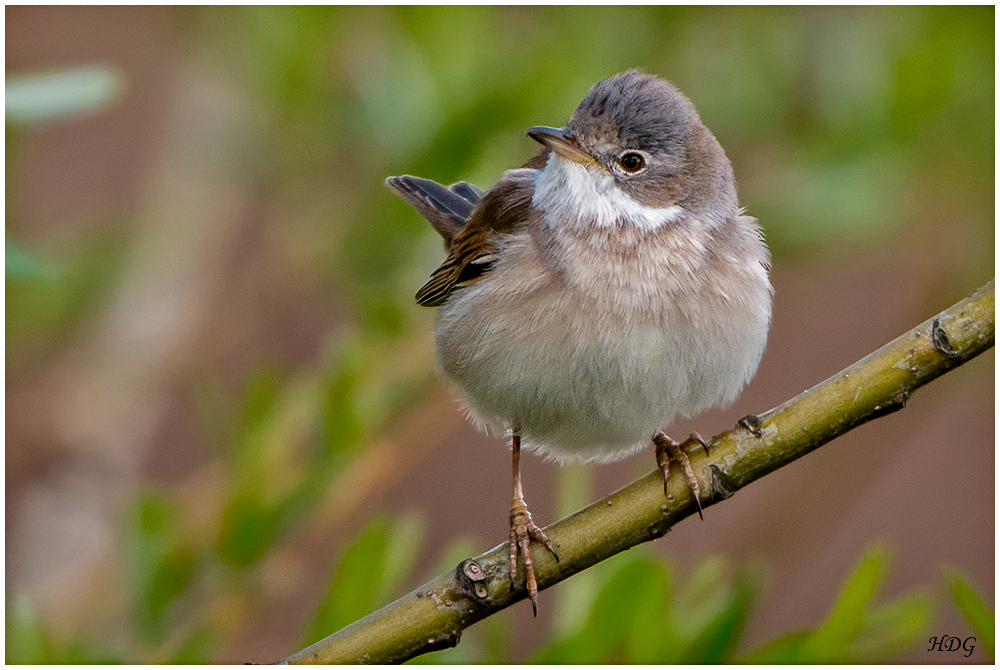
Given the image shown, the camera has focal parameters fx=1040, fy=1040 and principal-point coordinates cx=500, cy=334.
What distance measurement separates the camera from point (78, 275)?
402 cm

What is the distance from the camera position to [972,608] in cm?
224

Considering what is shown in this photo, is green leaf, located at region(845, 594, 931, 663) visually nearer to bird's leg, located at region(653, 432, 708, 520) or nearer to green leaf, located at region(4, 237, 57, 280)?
bird's leg, located at region(653, 432, 708, 520)

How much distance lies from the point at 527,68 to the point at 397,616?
221 cm

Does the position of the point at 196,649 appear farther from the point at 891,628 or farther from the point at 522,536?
the point at 891,628

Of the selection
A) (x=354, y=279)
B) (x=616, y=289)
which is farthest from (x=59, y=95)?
(x=616, y=289)

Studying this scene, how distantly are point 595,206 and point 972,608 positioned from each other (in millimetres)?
1543

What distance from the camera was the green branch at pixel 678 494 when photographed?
2.28m

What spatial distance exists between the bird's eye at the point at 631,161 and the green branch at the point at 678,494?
1.02 meters

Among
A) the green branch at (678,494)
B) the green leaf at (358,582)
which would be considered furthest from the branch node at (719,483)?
the green leaf at (358,582)

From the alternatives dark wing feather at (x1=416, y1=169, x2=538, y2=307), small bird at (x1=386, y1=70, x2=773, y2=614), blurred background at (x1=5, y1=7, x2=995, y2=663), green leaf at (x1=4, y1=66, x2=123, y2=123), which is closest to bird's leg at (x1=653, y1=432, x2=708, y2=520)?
small bird at (x1=386, y1=70, x2=773, y2=614)

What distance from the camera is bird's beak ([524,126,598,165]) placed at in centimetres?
301

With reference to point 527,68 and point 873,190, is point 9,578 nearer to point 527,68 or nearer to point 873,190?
point 527,68

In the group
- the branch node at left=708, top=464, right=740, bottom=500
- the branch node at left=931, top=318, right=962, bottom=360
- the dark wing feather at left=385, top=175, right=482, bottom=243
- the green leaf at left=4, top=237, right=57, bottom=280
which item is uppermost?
the dark wing feather at left=385, top=175, right=482, bottom=243

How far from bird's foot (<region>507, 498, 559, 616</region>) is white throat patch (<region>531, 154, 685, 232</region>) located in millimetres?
881
